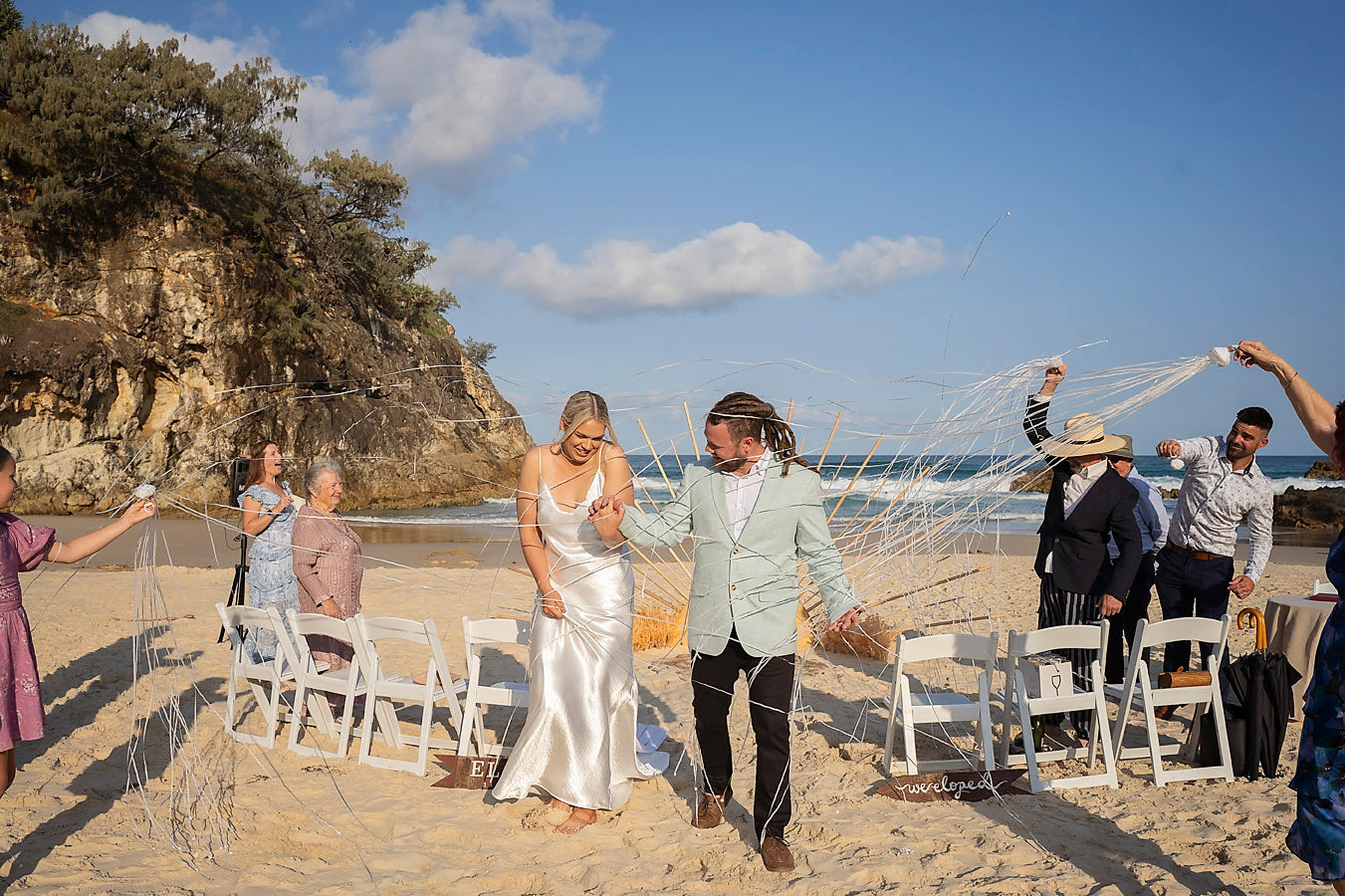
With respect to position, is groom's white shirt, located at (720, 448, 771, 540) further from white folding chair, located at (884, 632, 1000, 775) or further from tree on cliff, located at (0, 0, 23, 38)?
tree on cliff, located at (0, 0, 23, 38)

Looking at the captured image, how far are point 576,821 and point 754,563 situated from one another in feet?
4.21

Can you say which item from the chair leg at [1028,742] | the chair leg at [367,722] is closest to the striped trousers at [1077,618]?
the chair leg at [1028,742]

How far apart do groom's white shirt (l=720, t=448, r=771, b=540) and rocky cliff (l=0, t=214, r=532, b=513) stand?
10.5 meters

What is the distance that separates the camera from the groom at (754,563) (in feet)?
10.1

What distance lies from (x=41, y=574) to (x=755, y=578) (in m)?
9.25

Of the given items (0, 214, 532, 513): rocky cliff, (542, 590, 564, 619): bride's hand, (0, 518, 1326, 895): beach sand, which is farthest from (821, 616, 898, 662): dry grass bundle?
(0, 214, 532, 513): rocky cliff

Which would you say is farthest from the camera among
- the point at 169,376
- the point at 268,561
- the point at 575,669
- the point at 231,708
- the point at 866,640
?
the point at 169,376

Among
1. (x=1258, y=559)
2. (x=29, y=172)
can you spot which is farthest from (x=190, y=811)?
(x=29, y=172)

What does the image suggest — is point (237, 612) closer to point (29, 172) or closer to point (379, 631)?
point (379, 631)

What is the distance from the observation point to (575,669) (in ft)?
11.3

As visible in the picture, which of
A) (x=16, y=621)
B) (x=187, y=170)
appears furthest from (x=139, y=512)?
(x=187, y=170)

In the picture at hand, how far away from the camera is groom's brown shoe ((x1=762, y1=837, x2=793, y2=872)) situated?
119 inches

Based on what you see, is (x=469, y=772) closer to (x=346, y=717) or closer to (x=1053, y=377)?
(x=346, y=717)

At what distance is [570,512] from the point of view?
341 centimetres
